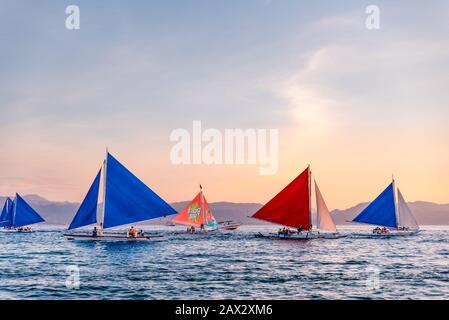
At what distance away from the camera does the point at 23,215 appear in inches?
3561

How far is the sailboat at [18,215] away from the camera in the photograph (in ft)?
293

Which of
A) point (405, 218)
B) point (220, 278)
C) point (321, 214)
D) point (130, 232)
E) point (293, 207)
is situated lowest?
point (220, 278)

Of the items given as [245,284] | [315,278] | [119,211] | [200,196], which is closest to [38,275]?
[245,284]

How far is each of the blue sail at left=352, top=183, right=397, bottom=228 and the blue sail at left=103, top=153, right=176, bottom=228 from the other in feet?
111

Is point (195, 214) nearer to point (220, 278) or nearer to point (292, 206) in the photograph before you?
point (292, 206)

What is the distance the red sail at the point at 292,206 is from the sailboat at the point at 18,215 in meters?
52.5

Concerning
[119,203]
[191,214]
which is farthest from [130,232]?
[191,214]

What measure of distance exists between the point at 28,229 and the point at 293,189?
6356 cm

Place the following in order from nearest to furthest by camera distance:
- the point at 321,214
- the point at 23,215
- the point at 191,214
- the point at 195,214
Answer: the point at 321,214
the point at 191,214
the point at 195,214
the point at 23,215

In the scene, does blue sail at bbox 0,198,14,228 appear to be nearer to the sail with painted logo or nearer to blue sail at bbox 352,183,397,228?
the sail with painted logo

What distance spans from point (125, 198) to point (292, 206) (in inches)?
761

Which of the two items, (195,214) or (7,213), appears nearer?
(195,214)

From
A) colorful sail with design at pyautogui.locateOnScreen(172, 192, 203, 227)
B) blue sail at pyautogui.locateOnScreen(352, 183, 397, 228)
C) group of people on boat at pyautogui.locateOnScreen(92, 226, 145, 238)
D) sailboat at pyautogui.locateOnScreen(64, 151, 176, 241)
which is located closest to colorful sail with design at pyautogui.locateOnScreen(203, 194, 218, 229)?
colorful sail with design at pyautogui.locateOnScreen(172, 192, 203, 227)
